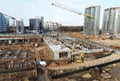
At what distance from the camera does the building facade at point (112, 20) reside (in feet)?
189

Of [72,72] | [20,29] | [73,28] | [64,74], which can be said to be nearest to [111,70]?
[72,72]

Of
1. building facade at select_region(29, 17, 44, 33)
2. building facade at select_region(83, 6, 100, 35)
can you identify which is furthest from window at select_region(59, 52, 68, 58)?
building facade at select_region(29, 17, 44, 33)

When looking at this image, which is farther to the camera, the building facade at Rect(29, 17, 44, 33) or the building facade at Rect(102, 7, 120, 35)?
the building facade at Rect(29, 17, 44, 33)

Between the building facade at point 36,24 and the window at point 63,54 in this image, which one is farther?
the building facade at point 36,24

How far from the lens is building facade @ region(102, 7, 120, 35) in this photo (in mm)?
57562

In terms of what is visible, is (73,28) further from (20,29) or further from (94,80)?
(94,80)

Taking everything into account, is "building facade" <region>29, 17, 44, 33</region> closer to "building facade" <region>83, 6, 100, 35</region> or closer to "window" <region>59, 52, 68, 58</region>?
"building facade" <region>83, 6, 100, 35</region>

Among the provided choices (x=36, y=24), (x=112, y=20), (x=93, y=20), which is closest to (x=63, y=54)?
(x=93, y=20)

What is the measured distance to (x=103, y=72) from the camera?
14305mm

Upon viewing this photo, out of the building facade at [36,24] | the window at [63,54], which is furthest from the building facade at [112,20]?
the window at [63,54]

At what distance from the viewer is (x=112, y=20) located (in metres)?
59.8

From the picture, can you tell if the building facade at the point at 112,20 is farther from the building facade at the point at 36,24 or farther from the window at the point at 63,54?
the window at the point at 63,54

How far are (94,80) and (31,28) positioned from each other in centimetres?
6624

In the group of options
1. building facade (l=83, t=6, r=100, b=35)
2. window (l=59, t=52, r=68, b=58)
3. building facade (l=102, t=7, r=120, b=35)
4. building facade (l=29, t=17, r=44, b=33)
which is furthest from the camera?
building facade (l=29, t=17, r=44, b=33)
